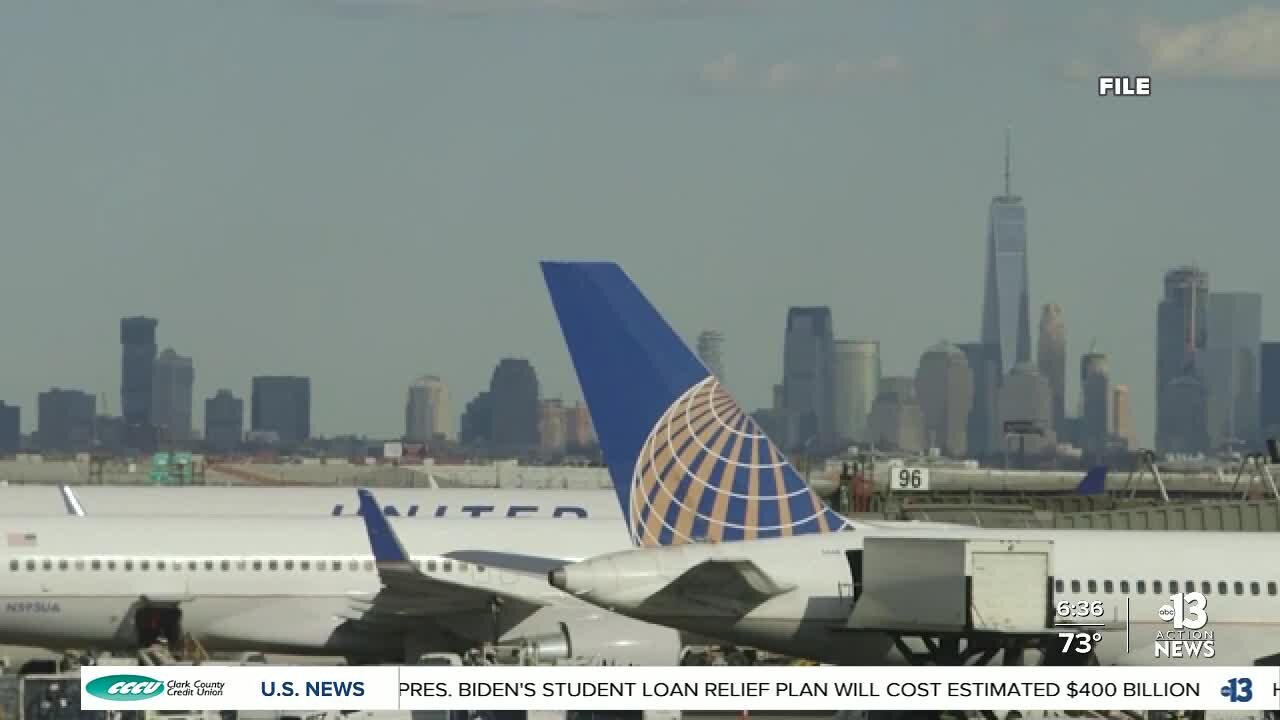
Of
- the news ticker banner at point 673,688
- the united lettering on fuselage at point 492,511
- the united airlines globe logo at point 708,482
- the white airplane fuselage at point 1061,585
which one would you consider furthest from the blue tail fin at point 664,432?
the united lettering on fuselage at point 492,511

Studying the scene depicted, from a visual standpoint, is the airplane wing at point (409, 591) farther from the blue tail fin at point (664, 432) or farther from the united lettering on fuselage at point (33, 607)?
the blue tail fin at point (664, 432)

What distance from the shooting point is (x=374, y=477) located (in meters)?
143

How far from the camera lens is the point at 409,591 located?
1859 inches

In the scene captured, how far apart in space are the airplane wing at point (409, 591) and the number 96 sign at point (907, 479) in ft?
133

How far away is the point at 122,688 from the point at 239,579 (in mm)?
18427

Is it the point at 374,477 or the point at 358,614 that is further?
the point at 374,477

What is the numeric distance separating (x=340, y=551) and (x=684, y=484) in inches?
488

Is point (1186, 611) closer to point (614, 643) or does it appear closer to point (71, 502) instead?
point (614, 643)

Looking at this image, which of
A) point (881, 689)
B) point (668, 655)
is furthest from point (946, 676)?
point (668, 655)

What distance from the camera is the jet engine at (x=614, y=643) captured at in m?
44.4

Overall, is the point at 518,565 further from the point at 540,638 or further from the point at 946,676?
the point at 946,676

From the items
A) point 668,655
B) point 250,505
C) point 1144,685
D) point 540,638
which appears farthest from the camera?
point 250,505

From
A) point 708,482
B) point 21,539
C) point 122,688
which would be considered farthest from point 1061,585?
point 21,539

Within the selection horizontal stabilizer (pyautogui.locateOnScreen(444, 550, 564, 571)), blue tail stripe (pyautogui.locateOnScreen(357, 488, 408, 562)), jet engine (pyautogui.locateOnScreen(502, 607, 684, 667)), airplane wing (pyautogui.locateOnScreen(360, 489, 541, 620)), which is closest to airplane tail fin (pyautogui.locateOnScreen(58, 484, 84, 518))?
airplane wing (pyautogui.locateOnScreen(360, 489, 541, 620))
